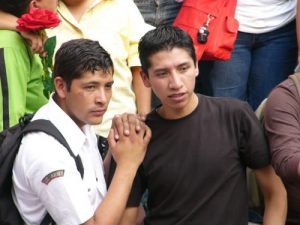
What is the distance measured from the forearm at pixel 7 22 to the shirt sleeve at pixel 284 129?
140cm

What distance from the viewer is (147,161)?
3.16 metres

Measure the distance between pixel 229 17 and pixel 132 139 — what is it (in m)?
1.43

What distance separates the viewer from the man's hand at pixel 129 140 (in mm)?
3010

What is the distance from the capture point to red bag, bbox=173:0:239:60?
4.11 meters

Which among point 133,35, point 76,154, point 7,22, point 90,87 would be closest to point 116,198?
point 76,154

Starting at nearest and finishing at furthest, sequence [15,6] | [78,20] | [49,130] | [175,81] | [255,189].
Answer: [49,130], [175,81], [255,189], [15,6], [78,20]

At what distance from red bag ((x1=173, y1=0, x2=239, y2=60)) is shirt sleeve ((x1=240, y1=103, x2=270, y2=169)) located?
103 cm

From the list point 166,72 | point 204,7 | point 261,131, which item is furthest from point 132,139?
point 204,7

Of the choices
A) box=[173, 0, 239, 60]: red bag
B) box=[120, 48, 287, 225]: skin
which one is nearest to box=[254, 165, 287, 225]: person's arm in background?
box=[120, 48, 287, 225]: skin

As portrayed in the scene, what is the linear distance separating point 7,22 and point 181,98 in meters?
1.10

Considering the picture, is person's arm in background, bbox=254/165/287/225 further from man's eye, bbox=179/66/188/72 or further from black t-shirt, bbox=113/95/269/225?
man's eye, bbox=179/66/188/72

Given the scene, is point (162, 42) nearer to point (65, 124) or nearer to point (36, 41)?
point (65, 124)

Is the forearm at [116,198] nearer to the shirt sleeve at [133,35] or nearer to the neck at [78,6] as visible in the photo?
the shirt sleeve at [133,35]

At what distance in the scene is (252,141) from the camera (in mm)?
3107
